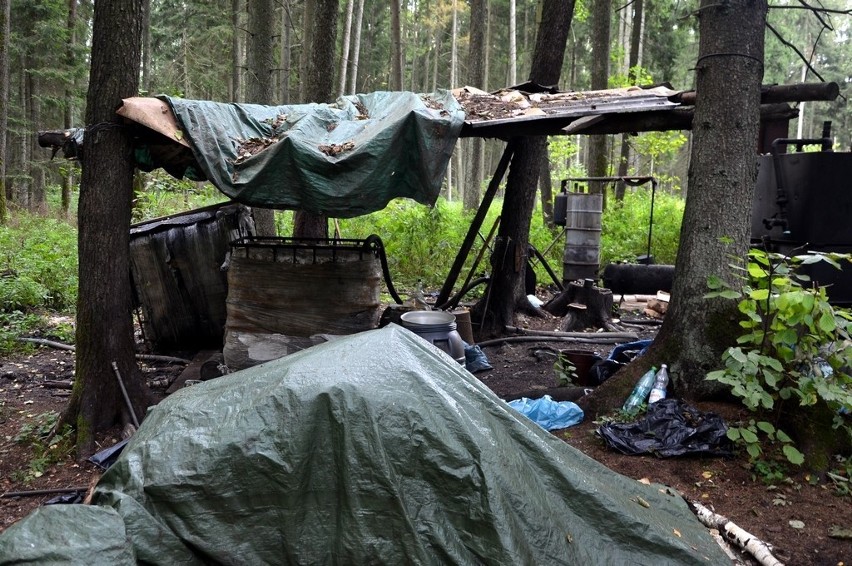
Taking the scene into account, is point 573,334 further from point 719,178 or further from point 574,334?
point 719,178

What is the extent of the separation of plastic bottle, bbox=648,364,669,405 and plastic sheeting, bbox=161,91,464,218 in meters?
2.32

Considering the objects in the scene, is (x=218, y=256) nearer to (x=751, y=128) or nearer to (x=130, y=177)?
(x=130, y=177)

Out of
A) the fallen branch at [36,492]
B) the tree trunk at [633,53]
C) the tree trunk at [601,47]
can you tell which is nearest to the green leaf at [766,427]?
the fallen branch at [36,492]

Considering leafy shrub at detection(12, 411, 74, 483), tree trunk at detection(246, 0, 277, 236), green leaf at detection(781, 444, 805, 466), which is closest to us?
green leaf at detection(781, 444, 805, 466)

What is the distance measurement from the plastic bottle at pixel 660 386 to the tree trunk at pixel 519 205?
3365 millimetres

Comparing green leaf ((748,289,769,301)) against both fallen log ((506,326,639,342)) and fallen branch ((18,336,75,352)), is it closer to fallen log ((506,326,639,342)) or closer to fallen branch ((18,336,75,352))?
fallen log ((506,326,639,342))

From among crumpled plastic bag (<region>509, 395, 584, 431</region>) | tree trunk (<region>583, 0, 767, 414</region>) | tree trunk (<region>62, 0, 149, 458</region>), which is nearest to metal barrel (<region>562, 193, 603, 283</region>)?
tree trunk (<region>583, 0, 767, 414</region>)

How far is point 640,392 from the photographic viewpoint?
15.8 ft

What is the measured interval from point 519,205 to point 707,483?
194 inches

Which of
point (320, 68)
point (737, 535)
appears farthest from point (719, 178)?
point (320, 68)

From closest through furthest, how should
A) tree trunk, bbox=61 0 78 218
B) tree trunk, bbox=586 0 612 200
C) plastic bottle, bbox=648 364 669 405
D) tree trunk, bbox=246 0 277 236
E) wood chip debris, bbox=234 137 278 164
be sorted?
plastic bottle, bbox=648 364 669 405, wood chip debris, bbox=234 137 278 164, tree trunk, bbox=246 0 277 236, tree trunk, bbox=586 0 612 200, tree trunk, bbox=61 0 78 218

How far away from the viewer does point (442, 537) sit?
2.68 m

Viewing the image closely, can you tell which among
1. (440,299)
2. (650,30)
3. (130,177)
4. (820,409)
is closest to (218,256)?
(130,177)

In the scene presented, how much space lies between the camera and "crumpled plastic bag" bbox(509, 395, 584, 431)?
16.3 ft
